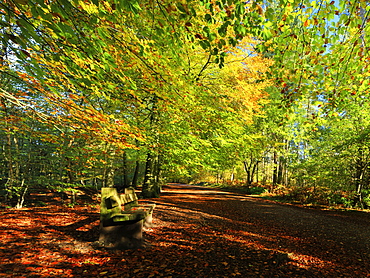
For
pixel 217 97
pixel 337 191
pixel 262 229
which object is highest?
pixel 217 97

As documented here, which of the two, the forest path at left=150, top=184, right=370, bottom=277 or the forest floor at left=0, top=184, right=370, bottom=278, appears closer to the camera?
the forest floor at left=0, top=184, right=370, bottom=278

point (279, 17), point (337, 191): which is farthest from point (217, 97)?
point (337, 191)

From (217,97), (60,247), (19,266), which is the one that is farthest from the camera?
(217,97)

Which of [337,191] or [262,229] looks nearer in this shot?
[262,229]

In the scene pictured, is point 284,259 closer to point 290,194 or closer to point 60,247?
point 60,247

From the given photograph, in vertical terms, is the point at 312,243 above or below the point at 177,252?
below

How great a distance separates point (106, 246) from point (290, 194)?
16.2 meters

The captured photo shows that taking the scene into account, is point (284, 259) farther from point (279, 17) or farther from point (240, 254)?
point (279, 17)

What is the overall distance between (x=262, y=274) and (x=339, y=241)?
14.3ft

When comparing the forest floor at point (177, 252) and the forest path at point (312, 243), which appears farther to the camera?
the forest path at point (312, 243)

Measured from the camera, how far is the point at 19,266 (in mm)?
2955

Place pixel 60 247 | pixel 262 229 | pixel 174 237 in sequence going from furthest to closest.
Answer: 1. pixel 262 229
2. pixel 174 237
3. pixel 60 247

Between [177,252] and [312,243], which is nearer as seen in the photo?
[177,252]

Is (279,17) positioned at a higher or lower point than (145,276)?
higher
